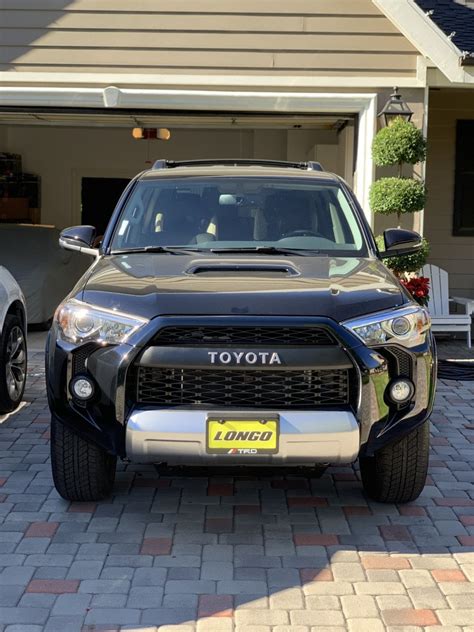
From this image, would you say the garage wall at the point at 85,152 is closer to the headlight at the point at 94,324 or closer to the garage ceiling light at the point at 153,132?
the garage ceiling light at the point at 153,132

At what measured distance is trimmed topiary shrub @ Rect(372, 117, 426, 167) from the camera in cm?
852

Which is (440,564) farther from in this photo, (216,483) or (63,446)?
(63,446)

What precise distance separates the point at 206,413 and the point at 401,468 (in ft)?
3.97

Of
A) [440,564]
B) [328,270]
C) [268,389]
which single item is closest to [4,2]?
[328,270]

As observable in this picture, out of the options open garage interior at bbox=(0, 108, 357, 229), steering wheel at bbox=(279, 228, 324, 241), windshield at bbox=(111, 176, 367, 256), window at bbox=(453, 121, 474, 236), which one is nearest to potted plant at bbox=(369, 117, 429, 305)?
window at bbox=(453, 121, 474, 236)

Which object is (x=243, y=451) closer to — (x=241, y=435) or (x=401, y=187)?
(x=241, y=435)

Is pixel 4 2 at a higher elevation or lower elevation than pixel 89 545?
higher

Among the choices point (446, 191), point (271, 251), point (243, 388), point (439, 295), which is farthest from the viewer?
point (446, 191)

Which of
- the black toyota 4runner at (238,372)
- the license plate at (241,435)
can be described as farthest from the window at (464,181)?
the license plate at (241,435)

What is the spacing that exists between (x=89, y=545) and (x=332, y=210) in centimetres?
267

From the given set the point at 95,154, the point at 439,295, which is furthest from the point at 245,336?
the point at 95,154

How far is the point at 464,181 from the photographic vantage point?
37.2 feet

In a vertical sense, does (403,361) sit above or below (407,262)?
below

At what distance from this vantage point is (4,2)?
8742 mm
